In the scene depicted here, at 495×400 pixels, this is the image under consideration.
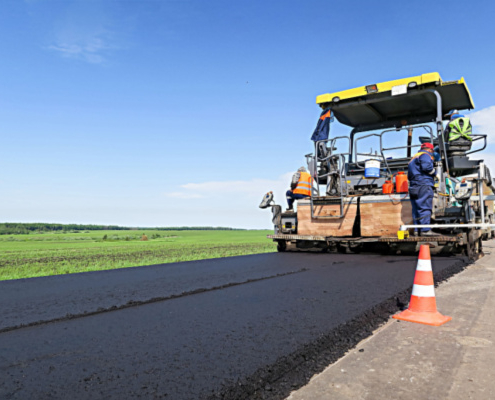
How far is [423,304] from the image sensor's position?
3484mm

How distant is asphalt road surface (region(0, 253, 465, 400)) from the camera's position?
204 centimetres

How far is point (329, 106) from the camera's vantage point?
31.6 ft

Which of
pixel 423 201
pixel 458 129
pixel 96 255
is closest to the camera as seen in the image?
pixel 423 201

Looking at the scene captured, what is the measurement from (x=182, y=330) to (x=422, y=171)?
6.37 m

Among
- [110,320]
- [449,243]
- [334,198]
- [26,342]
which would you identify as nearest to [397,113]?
[334,198]

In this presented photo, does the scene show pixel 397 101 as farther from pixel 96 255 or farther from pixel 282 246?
pixel 96 255

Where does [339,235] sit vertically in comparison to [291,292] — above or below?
above

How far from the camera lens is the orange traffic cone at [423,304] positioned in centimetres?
338

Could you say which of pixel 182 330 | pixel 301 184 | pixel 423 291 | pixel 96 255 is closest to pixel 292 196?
pixel 301 184

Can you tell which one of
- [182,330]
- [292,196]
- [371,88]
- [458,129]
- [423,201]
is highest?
[371,88]

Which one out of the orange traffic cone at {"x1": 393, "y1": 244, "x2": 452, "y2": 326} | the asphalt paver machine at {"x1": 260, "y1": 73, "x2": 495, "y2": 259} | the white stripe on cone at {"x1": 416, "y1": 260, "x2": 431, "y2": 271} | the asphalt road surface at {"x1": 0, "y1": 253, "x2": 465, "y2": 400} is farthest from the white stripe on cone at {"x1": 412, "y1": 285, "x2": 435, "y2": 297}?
the asphalt paver machine at {"x1": 260, "y1": 73, "x2": 495, "y2": 259}

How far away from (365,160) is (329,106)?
153 centimetres

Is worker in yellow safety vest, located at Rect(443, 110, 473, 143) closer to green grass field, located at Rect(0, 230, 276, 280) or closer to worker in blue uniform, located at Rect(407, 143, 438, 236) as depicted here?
worker in blue uniform, located at Rect(407, 143, 438, 236)

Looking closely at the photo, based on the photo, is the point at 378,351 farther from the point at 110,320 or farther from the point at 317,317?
the point at 110,320
